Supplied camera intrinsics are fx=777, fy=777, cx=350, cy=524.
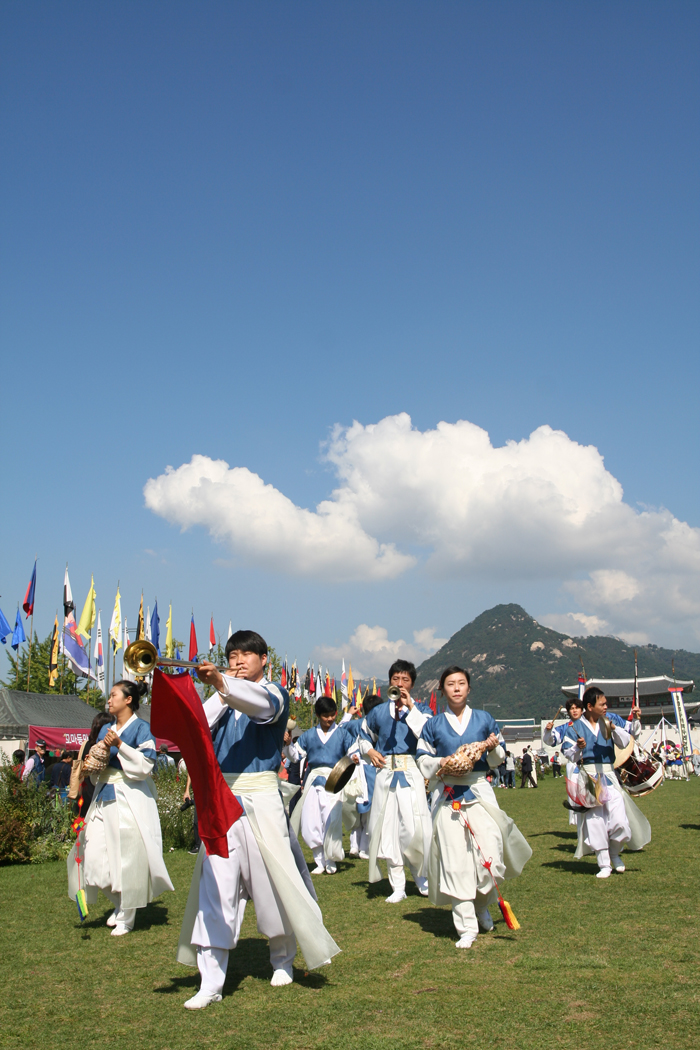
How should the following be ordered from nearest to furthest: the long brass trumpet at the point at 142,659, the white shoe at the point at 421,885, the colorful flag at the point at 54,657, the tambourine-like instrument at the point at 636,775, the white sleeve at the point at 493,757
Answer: the long brass trumpet at the point at 142,659
the white sleeve at the point at 493,757
the white shoe at the point at 421,885
the tambourine-like instrument at the point at 636,775
the colorful flag at the point at 54,657

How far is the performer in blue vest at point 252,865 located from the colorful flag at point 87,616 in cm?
2848

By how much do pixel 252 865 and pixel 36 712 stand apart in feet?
67.6

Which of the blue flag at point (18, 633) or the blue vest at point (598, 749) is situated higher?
the blue flag at point (18, 633)

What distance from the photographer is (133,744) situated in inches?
273

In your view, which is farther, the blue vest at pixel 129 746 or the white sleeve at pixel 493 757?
the blue vest at pixel 129 746

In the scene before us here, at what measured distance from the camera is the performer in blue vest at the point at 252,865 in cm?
443

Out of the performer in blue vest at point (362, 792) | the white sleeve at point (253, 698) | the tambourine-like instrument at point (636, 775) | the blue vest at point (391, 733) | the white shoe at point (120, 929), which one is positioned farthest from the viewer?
the tambourine-like instrument at point (636, 775)

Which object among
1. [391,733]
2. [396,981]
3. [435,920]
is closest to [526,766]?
[391,733]

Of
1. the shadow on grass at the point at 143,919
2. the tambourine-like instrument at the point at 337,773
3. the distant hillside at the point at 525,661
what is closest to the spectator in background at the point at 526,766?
the tambourine-like instrument at the point at 337,773

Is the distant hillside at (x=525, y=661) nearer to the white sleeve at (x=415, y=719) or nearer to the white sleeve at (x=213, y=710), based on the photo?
the white sleeve at (x=415, y=719)

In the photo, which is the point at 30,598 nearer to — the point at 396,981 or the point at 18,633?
the point at 18,633

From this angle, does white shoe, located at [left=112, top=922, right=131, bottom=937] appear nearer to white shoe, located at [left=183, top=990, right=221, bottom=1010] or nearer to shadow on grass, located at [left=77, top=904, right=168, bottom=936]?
shadow on grass, located at [left=77, top=904, right=168, bottom=936]

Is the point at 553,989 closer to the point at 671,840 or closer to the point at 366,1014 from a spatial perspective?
the point at 366,1014

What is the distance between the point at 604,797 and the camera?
29.0 feet
